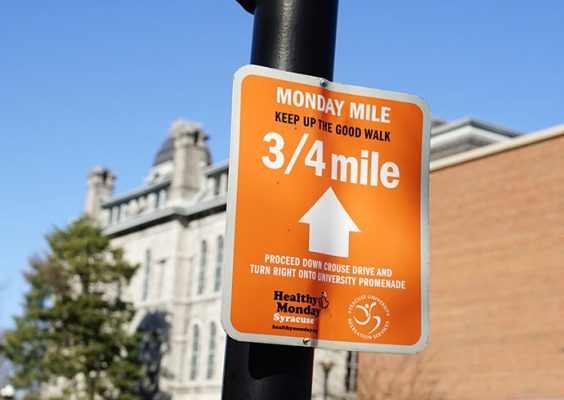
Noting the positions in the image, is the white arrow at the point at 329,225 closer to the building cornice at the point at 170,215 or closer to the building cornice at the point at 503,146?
the building cornice at the point at 503,146

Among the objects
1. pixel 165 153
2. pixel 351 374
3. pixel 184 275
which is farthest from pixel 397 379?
pixel 165 153

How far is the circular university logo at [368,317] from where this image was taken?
3137 mm

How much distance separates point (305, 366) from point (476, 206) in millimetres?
32402

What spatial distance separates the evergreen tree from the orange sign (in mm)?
42713

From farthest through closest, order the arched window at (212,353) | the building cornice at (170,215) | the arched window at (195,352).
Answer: the building cornice at (170,215), the arched window at (195,352), the arched window at (212,353)

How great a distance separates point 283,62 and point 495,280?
31157 millimetres

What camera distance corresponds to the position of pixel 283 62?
330cm

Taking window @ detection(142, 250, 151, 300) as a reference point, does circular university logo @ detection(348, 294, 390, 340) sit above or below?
below

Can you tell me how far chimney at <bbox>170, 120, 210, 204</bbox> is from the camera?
53.0m

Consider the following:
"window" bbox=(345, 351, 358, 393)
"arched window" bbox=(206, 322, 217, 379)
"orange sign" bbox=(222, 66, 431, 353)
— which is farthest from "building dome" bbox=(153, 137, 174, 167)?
"orange sign" bbox=(222, 66, 431, 353)

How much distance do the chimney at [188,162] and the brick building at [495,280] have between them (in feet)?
62.9

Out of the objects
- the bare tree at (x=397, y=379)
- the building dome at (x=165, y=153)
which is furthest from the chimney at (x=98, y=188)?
the bare tree at (x=397, y=379)

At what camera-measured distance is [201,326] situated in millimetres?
48906

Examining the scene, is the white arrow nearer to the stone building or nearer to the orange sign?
the orange sign
